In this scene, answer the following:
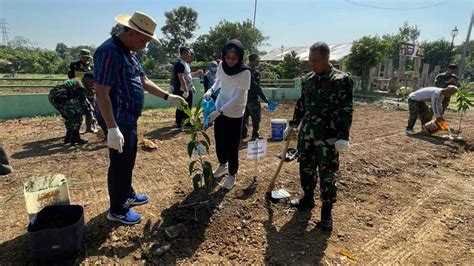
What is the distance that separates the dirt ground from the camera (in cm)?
271

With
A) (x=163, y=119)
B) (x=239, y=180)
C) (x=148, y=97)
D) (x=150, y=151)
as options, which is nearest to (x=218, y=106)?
(x=239, y=180)

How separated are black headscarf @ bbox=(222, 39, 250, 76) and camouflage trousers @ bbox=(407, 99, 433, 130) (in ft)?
18.8

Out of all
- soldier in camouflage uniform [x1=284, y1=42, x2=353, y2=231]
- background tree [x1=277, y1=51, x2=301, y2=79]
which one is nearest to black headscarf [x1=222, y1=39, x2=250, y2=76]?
soldier in camouflage uniform [x1=284, y1=42, x2=353, y2=231]

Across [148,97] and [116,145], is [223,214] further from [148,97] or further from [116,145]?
[148,97]

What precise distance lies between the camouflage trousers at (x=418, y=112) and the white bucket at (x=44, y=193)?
7.37m

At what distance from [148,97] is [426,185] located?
26.3 ft

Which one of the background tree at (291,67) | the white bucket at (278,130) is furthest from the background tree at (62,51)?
the white bucket at (278,130)

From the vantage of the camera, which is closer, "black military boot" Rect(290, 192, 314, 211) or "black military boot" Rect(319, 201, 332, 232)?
"black military boot" Rect(319, 201, 332, 232)

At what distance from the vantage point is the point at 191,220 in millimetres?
3033

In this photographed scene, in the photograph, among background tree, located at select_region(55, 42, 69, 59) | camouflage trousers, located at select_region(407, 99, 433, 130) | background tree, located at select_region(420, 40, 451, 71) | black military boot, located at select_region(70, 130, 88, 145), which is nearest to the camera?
black military boot, located at select_region(70, 130, 88, 145)

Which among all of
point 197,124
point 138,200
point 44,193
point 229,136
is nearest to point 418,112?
point 229,136

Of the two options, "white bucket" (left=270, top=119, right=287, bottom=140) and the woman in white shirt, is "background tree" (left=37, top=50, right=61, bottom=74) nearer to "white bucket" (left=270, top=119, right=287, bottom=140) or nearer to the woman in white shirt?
"white bucket" (left=270, top=119, right=287, bottom=140)

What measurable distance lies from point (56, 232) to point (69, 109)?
3674 mm

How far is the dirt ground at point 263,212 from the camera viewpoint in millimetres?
2709
